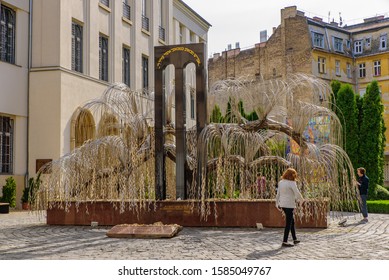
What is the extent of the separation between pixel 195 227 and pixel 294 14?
3572cm

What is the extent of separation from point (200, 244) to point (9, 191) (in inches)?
471

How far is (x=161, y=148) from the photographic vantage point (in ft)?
46.5

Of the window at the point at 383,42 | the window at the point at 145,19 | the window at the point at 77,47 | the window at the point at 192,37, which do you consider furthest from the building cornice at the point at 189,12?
the window at the point at 383,42

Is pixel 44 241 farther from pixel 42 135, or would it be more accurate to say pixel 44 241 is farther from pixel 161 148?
pixel 42 135

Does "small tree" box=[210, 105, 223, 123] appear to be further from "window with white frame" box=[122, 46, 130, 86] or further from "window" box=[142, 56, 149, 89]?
"window" box=[142, 56, 149, 89]

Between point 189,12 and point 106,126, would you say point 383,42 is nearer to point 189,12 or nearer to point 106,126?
point 189,12

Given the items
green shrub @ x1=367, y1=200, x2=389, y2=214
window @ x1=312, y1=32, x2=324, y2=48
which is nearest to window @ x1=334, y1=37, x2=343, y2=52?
window @ x1=312, y1=32, x2=324, y2=48

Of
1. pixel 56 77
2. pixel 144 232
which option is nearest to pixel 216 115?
pixel 144 232

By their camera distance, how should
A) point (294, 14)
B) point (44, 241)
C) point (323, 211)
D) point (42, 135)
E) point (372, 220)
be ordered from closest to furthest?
point (44, 241)
point (323, 211)
point (372, 220)
point (42, 135)
point (294, 14)

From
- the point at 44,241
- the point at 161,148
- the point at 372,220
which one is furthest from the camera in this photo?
the point at 372,220

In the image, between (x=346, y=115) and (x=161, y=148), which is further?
(x=346, y=115)

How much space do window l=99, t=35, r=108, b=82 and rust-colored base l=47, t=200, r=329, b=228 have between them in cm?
1271

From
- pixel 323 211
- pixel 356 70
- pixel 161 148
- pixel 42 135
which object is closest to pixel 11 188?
pixel 42 135

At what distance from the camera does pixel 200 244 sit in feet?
34.7
